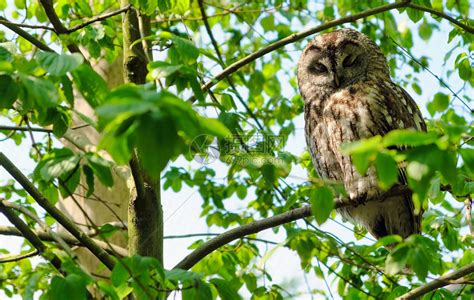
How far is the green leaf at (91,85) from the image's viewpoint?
1.91m

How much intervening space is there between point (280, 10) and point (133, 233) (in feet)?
9.24

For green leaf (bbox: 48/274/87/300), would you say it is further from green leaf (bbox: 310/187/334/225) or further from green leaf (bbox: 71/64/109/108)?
green leaf (bbox: 310/187/334/225)

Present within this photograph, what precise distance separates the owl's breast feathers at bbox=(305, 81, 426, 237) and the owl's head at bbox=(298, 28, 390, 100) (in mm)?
129

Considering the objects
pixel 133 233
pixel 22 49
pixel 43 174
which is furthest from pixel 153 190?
pixel 22 49

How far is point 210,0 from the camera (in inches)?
262

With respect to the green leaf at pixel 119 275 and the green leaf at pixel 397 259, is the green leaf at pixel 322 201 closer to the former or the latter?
the green leaf at pixel 397 259

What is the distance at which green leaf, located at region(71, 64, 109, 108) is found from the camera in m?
1.91

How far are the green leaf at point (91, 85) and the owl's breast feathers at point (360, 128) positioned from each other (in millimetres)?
2213

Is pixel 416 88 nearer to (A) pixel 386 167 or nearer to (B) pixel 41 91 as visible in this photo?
(A) pixel 386 167

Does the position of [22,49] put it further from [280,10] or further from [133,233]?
[133,233]

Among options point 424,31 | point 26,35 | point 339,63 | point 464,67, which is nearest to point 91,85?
point 26,35

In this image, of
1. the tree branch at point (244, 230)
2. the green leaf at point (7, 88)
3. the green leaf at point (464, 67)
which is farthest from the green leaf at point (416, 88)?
the green leaf at point (7, 88)

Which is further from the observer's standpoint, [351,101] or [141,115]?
[351,101]

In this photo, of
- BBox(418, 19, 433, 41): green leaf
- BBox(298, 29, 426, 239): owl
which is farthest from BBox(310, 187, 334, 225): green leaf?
BBox(418, 19, 433, 41): green leaf
